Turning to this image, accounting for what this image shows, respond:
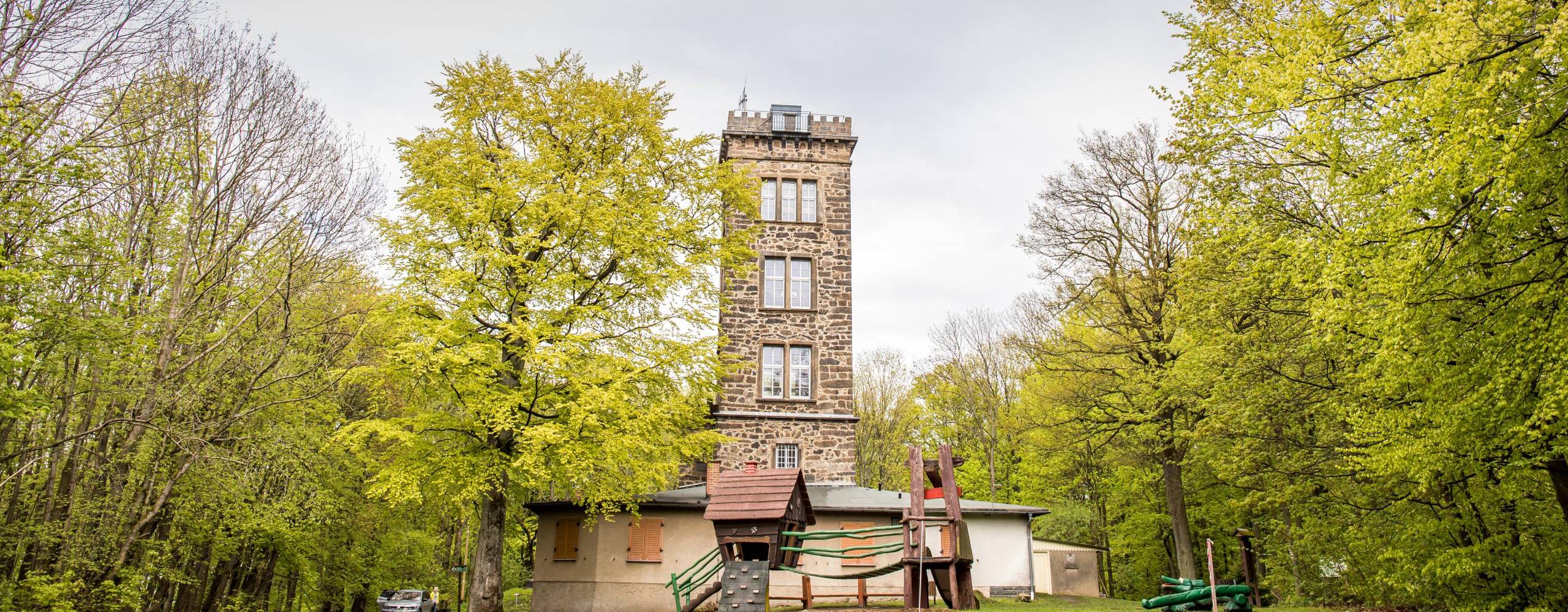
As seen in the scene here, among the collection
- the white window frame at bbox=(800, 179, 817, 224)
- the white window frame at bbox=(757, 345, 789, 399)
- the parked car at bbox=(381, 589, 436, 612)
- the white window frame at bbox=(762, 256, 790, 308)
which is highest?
the white window frame at bbox=(800, 179, 817, 224)

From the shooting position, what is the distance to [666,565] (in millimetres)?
20766

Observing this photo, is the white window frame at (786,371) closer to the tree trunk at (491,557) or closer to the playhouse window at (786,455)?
the playhouse window at (786,455)

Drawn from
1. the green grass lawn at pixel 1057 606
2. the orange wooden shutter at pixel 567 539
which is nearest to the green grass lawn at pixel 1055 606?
the green grass lawn at pixel 1057 606

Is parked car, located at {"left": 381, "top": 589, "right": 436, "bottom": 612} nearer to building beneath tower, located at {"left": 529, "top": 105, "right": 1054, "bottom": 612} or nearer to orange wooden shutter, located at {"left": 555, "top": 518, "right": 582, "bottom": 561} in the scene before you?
orange wooden shutter, located at {"left": 555, "top": 518, "right": 582, "bottom": 561}

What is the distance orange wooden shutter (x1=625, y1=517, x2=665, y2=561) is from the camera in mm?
20812

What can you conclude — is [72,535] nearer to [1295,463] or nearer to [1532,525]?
[1295,463]

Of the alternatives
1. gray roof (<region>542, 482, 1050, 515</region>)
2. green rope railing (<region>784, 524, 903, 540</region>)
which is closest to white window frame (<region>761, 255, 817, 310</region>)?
gray roof (<region>542, 482, 1050, 515</region>)

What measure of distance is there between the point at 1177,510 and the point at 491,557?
52.9 ft

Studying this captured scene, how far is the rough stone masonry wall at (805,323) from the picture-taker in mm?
24938

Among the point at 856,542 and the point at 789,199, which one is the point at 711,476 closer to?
the point at 856,542

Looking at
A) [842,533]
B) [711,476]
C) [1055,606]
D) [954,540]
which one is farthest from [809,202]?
[842,533]

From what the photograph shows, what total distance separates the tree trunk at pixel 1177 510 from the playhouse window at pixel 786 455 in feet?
30.6

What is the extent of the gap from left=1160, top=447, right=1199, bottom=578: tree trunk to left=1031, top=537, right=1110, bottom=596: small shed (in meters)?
2.34

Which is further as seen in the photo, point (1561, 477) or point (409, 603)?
point (409, 603)
